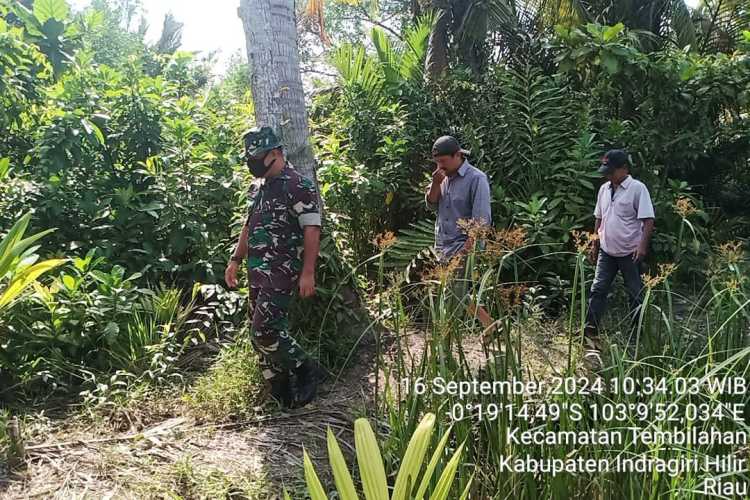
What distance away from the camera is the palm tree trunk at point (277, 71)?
3.62m

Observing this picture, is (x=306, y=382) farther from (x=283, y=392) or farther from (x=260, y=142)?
(x=260, y=142)

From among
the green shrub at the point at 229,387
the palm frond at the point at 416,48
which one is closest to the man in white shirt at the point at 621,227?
the green shrub at the point at 229,387

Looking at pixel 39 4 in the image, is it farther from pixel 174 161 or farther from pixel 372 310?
pixel 372 310

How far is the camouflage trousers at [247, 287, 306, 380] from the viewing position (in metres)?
3.02

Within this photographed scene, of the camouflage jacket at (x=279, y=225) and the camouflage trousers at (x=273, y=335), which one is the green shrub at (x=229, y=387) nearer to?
the camouflage trousers at (x=273, y=335)

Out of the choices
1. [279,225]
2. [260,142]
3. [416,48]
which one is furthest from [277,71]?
[416,48]

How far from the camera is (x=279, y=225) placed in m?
3.05

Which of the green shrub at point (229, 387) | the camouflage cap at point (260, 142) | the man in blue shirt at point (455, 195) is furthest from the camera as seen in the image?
the man in blue shirt at point (455, 195)

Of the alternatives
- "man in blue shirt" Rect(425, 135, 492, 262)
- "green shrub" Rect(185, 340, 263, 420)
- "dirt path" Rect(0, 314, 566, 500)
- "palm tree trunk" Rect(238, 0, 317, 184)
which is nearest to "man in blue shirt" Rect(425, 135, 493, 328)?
"man in blue shirt" Rect(425, 135, 492, 262)

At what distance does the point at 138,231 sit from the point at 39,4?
2.00 metres

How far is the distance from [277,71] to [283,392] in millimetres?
2062

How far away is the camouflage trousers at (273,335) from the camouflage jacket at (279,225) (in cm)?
7

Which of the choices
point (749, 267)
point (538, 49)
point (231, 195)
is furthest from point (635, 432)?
point (538, 49)

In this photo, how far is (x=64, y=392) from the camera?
3.31 metres
